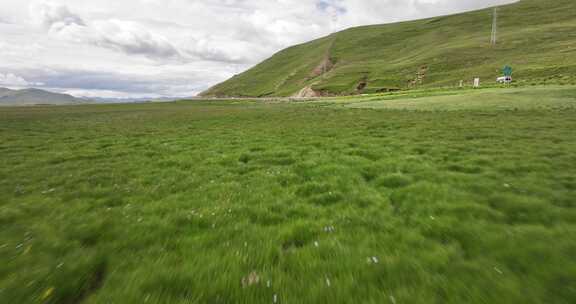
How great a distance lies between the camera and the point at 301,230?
5.37 metres

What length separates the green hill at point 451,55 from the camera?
242 ft

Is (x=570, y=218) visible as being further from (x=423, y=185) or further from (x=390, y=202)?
Answer: (x=390, y=202)

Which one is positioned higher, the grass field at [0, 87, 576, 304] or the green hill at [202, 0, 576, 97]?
the green hill at [202, 0, 576, 97]

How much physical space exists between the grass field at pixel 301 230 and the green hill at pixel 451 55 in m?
59.7

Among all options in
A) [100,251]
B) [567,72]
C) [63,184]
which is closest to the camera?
[100,251]

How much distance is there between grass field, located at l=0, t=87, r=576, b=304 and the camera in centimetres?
361

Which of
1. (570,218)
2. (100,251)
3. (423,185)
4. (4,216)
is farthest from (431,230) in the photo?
(4,216)

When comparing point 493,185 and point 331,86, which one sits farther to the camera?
point 331,86

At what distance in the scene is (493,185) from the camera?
7129 mm

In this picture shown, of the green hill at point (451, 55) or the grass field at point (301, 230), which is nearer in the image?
the grass field at point (301, 230)

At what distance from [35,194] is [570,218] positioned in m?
15.0

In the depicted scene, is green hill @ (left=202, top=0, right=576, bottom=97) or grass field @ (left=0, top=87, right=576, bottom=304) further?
green hill @ (left=202, top=0, right=576, bottom=97)

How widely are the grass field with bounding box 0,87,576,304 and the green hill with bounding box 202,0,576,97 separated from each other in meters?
59.7

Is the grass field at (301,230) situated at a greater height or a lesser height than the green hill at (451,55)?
lesser
